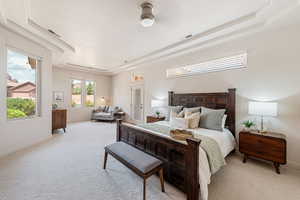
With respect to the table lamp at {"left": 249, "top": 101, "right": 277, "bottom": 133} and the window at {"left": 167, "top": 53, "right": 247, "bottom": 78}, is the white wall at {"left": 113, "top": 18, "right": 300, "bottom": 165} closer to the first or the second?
the window at {"left": 167, "top": 53, "right": 247, "bottom": 78}

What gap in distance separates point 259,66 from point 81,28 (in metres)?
4.06

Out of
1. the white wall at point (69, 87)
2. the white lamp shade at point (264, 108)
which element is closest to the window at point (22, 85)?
the white wall at point (69, 87)

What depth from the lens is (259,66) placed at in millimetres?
2889

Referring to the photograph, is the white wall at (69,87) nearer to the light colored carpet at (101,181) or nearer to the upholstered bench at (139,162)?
the light colored carpet at (101,181)

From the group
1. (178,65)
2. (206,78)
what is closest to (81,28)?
(178,65)

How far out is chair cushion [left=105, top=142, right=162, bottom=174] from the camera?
1709mm

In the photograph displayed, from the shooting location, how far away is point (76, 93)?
23.7 ft

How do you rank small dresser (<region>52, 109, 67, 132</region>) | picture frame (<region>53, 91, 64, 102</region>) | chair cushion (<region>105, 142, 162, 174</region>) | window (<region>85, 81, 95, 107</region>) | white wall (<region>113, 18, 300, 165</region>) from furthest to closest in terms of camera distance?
1. window (<region>85, 81, 95, 107</region>)
2. picture frame (<region>53, 91, 64, 102</region>)
3. small dresser (<region>52, 109, 67, 132</region>)
4. white wall (<region>113, 18, 300, 165</region>)
5. chair cushion (<region>105, 142, 162, 174</region>)

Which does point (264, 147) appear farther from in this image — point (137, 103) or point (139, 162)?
point (137, 103)

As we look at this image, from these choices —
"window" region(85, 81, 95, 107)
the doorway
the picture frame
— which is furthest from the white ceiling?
"window" region(85, 81, 95, 107)

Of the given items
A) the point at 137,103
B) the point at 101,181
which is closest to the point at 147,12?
the point at 101,181

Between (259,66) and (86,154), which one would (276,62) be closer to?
(259,66)

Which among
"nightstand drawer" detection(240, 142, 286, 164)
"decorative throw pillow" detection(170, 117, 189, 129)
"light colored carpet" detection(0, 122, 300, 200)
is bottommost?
"light colored carpet" detection(0, 122, 300, 200)

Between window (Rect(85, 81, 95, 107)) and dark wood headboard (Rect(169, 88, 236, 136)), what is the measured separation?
546 centimetres
